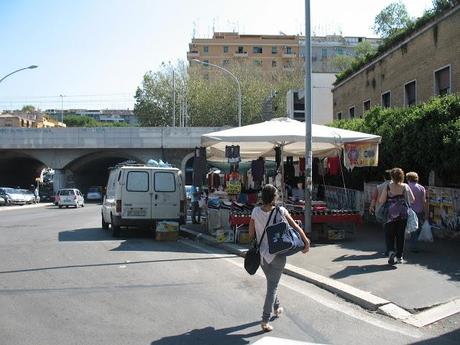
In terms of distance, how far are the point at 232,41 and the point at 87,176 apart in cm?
5592

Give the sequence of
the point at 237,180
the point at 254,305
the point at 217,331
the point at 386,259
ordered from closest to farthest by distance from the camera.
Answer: the point at 217,331 → the point at 254,305 → the point at 386,259 → the point at 237,180

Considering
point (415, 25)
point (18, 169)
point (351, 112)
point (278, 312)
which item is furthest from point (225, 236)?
point (18, 169)

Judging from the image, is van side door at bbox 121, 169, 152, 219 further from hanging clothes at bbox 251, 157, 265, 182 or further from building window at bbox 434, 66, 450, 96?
building window at bbox 434, 66, 450, 96

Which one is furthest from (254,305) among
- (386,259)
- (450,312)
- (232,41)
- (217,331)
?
(232,41)

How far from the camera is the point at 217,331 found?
628 cm

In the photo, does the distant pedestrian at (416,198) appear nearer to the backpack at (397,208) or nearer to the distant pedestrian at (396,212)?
the distant pedestrian at (396,212)

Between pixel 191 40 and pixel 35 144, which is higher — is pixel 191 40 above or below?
above

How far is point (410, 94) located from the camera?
22906 mm

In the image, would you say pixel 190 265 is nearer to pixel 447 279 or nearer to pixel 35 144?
pixel 447 279

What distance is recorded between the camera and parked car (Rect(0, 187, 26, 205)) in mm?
47375

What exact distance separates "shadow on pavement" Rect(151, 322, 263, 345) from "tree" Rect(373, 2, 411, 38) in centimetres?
4012

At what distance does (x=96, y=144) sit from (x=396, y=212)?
166 ft

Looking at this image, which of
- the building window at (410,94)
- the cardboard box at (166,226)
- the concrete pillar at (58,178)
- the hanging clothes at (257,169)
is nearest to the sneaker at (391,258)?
the cardboard box at (166,226)

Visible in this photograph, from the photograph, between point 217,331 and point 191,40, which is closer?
point 217,331
